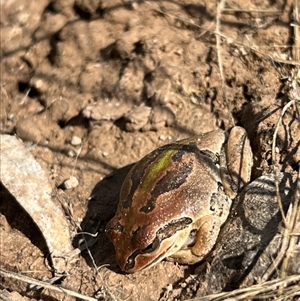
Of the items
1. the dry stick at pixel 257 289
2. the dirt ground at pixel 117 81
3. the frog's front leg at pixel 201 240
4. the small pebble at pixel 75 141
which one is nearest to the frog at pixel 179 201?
the frog's front leg at pixel 201 240

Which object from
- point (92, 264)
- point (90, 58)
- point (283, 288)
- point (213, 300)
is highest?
point (90, 58)

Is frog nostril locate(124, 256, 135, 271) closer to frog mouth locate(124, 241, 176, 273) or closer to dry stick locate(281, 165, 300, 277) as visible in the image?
frog mouth locate(124, 241, 176, 273)

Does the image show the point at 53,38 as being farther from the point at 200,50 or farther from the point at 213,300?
the point at 213,300

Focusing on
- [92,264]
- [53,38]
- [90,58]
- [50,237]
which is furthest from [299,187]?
[53,38]

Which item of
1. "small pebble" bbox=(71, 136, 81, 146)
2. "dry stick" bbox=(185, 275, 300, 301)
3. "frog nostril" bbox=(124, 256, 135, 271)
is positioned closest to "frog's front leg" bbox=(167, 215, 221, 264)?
"frog nostril" bbox=(124, 256, 135, 271)

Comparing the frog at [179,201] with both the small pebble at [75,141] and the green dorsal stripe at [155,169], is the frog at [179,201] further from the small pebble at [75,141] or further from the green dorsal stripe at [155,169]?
the small pebble at [75,141]

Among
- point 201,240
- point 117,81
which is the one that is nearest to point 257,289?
point 201,240
